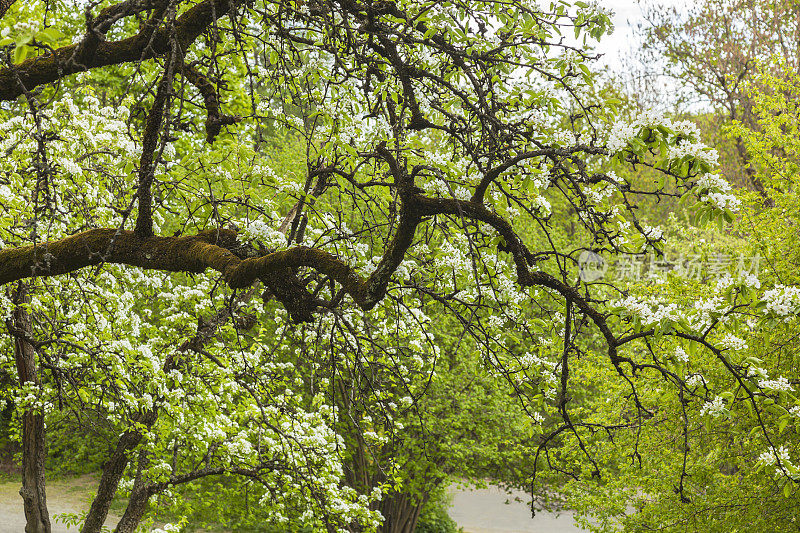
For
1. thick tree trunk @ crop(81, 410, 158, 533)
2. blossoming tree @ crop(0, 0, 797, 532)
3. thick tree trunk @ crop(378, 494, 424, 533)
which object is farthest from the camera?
thick tree trunk @ crop(378, 494, 424, 533)

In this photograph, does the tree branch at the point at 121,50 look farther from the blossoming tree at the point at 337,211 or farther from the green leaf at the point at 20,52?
the green leaf at the point at 20,52

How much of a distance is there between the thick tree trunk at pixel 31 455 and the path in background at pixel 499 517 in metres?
15.4

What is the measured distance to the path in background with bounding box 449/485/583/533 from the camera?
23672mm

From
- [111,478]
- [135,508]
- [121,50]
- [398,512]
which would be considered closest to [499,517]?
[398,512]

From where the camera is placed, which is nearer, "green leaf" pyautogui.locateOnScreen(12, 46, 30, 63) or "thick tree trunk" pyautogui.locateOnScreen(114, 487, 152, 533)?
"green leaf" pyautogui.locateOnScreen(12, 46, 30, 63)

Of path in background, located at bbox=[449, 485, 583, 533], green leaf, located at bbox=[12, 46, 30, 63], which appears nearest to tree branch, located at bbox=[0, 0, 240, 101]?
green leaf, located at bbox=[12, 46, 30, 63]

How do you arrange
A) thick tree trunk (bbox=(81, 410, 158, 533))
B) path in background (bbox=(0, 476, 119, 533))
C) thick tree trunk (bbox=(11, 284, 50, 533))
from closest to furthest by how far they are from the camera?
thick tree trunk (bbox=(81, 410, 158, 533)) < thick tree trunk (bbox=(11, 284, 50, 533)) < path in background (bbox=(0, 476, 119, 533))

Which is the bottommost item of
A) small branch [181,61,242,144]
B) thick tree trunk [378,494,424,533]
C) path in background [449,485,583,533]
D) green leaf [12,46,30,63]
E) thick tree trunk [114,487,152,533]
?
thick tree trunk [114,487,152,533]

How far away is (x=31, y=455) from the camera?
8.70m

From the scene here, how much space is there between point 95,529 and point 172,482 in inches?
37.8

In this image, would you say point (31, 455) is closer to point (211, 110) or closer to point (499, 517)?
point (211, 110)

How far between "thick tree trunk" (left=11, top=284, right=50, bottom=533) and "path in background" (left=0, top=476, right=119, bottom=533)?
339 inches

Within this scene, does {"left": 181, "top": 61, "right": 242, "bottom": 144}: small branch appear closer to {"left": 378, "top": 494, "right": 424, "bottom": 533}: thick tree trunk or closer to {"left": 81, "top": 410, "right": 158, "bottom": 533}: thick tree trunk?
{"left": 81, "top": 410, "right": 158, "bottom": 533}: thick tree trunk

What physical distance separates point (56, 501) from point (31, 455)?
41.7 ft
